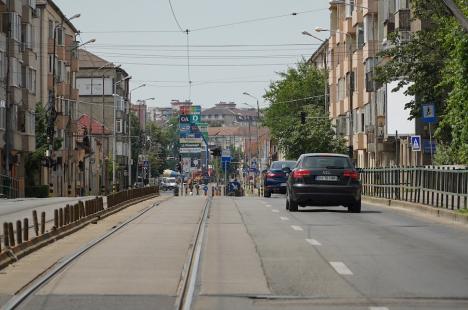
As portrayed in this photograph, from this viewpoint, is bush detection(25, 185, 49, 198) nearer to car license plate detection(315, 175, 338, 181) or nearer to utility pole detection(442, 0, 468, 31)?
car license plate detection(315, 175, 338, 181)

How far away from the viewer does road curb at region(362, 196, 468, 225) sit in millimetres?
27241

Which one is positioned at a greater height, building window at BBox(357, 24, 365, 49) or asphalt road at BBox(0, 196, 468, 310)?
building window at BBox(357, 24, 365, 49)

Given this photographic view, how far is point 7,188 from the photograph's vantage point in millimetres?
64062

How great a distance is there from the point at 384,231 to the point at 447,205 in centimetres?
836

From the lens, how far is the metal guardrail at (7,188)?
206ft

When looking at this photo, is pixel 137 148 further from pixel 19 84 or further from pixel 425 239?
pixel 425 239

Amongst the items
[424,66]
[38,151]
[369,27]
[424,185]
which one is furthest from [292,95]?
[424,185]

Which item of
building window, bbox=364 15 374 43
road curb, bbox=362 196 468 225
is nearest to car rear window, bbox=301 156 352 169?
road curb, bbox=362 196 468 225

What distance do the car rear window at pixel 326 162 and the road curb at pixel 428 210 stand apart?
2.58m

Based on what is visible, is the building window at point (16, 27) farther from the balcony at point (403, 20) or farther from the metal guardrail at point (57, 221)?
the metal guardrail at point (57, 221)

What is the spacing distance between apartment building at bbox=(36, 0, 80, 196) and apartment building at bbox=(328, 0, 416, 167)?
72.3 ft

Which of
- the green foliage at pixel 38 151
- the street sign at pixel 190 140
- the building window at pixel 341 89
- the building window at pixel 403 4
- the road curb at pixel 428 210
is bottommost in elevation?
the road curb at pixel 428 210

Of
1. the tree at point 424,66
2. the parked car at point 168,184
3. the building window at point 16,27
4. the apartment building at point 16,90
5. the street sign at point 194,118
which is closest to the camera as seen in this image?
the tree at point 424,66

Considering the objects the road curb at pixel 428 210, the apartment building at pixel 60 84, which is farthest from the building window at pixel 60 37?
the road curb at pixel 428 210
